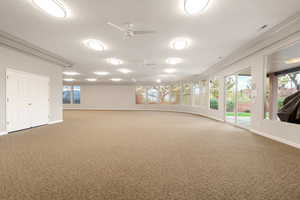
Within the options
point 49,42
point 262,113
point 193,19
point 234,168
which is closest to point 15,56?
point 49,42

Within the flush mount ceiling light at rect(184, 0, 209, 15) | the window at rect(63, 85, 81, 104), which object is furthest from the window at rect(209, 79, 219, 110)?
the window at rect(63, 85, 81, 104)

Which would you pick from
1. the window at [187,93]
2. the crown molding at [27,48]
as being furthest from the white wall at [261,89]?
the crown molding at [27,48]

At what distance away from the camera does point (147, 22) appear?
297cm

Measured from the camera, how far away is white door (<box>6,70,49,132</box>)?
4.18 m

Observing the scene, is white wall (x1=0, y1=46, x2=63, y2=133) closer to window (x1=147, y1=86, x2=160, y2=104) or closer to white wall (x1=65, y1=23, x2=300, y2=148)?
white wall (x1=65, y1=23, x2=300, y2=148)

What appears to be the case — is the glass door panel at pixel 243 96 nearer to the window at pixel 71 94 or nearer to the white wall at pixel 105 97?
the white wall at pixel 105 97

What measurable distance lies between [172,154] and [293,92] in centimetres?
411

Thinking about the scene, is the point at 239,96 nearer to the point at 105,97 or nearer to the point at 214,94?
the point at 214,94

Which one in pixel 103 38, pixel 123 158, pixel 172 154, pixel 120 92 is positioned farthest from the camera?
pixel 120 92

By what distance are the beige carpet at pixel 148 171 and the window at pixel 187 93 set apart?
762 cm

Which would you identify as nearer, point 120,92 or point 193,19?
point 193,19

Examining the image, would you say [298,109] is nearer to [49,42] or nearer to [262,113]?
[262,113]

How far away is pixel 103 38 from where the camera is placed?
12.3 feet

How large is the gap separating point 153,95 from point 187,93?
3.38 meters
